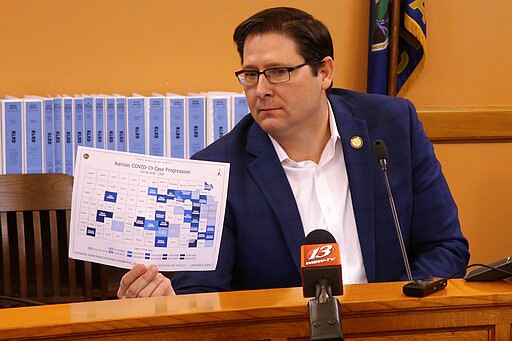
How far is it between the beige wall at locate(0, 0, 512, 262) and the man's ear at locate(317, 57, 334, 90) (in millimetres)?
1014

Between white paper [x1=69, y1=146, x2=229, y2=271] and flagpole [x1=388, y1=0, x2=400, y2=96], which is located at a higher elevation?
flagpole [x1=388, y1=0, x2=400, y2=96]

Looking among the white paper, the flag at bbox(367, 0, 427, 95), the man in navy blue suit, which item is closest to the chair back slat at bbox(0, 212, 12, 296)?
the man in navy blue suit

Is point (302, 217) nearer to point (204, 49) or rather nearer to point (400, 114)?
point (400, 114)

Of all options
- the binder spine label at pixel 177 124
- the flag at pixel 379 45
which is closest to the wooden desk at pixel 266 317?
the binder spine label at pixel 177 124

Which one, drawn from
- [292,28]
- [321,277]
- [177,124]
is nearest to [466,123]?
[177,124]

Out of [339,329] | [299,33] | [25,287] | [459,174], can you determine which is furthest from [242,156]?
[459,174]

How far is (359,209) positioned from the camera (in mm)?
2078

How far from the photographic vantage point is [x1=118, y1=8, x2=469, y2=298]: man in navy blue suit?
204cm

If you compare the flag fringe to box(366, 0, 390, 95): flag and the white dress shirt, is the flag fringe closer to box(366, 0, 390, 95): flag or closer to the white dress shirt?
box(366, 0, 390, 95): flag

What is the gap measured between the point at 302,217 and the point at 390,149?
0.31 m

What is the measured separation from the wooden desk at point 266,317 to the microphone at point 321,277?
0.61ft

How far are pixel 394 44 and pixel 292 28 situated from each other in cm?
119

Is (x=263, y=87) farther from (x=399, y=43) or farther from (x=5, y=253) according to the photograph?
(x=399, y=43)

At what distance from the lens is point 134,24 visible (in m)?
3.13
